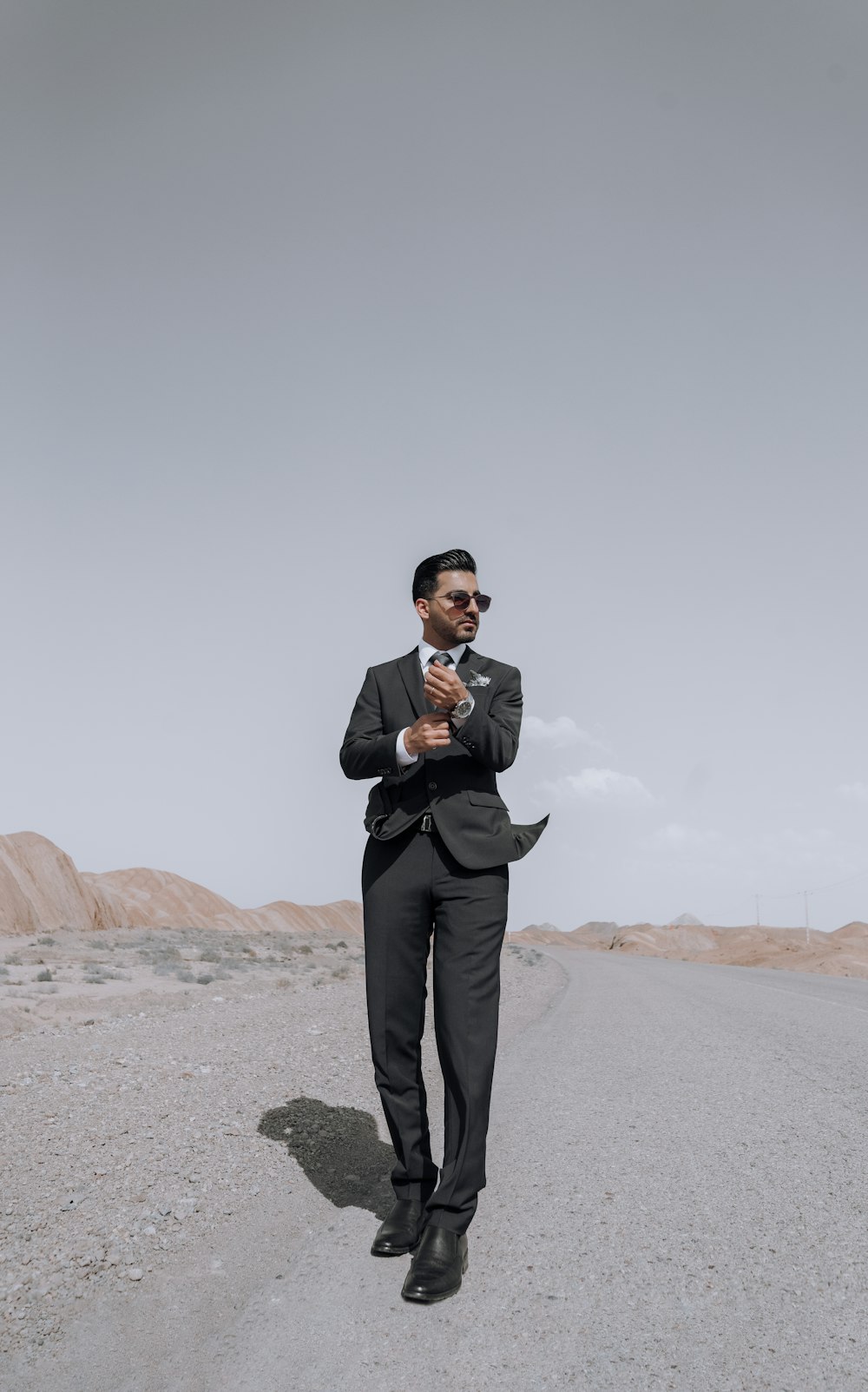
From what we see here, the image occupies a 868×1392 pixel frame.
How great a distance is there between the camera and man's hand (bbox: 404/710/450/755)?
288 cm

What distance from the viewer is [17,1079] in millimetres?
5215

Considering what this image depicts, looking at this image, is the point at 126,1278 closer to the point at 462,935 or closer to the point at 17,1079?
the point at 462,935

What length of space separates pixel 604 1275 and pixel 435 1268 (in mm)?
546

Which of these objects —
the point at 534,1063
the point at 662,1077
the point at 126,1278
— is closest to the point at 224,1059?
the point at 534,1063

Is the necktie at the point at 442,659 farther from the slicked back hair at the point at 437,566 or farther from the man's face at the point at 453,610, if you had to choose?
the slicked back hair at the point at 437,566

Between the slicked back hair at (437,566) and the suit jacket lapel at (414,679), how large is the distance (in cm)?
26

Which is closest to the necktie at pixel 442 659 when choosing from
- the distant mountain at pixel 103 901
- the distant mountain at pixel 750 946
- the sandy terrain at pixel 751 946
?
the sandy terrain at pixel 751 946

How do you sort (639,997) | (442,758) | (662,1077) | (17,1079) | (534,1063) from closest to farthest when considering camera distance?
1. (442,758)
2. (17,1079)
3. (662,1077)
4. (534,1063)
5. (639,997)

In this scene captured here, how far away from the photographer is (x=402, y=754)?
2990 millimetres

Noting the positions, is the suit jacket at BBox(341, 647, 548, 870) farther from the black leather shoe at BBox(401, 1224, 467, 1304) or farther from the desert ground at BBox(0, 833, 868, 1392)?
the desert ground at BBox(0, 833, 868, 1392)

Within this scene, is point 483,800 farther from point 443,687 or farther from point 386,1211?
point 386,1211

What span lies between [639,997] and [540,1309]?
11.2 meters

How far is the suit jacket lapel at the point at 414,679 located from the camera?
3312 millimetres

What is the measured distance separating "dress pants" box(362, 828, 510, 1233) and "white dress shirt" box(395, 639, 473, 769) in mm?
266
